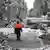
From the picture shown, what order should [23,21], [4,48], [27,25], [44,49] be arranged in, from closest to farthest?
[4,48], [44,49], [27,25], [23,21]

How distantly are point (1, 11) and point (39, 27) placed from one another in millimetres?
7652

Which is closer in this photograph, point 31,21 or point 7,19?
point 7,19

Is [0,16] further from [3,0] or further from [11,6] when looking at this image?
[11,6]

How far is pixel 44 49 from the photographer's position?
6.79 m

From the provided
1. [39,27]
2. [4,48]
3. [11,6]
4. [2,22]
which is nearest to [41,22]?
[39,27]

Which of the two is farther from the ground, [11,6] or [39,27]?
[11,6]

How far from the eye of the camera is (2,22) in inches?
296

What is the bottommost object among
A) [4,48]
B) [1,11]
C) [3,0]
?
[4,48]

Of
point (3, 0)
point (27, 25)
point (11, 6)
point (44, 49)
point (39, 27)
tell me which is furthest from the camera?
point (27, 25)

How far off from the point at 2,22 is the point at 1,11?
20.3 inches

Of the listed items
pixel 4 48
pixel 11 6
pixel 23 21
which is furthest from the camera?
pixel 23 21

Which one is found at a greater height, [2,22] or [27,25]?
[2,22]

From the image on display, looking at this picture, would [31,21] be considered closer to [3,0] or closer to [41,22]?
[41,22]

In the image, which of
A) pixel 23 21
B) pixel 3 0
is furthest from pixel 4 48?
pixel 23 21
